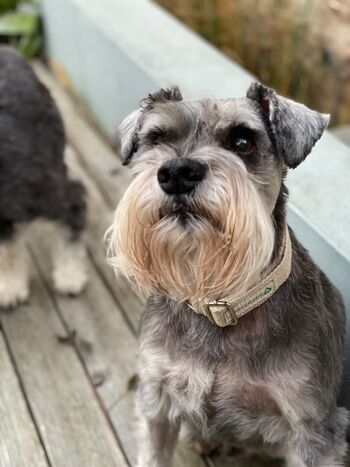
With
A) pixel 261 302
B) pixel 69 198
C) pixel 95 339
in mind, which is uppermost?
pixel 261 302

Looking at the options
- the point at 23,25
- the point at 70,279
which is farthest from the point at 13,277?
the point at 23,25

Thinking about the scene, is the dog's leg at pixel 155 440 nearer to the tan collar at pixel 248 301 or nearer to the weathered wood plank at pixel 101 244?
the tan collar at pixel 248 301

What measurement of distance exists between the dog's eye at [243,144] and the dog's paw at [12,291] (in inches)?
75.8

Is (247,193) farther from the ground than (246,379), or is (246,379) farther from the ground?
(247,193)

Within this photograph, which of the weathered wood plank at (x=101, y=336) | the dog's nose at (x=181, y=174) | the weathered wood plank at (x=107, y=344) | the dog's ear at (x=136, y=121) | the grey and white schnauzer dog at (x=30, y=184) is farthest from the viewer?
the grey and white schnauzer dog at (x=30, y=184)

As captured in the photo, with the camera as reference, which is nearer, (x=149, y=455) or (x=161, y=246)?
(x=161, y=246)

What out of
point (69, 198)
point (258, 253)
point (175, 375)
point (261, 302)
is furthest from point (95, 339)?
point (258, 253)

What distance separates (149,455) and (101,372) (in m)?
0.73

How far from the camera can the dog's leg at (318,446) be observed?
2.17 m

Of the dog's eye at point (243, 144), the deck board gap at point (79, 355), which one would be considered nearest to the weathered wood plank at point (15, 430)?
the deck board gap at point (79, 355)

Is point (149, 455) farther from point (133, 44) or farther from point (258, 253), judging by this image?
point (133, 44)

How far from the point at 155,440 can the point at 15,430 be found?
0.73m

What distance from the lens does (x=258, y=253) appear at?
6.16ft

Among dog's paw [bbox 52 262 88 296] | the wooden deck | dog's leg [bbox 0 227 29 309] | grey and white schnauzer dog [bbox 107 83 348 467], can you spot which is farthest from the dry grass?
grey and white schnauzer dog [bbox 107 83 348 467]
